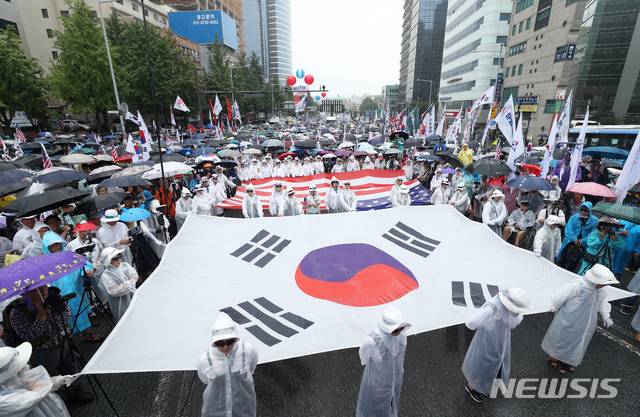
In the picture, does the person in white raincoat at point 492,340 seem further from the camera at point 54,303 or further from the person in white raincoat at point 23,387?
the camera at point 54,303

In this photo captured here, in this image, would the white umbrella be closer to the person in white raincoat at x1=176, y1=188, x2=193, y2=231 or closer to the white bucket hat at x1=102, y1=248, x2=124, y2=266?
the person in white raincoat at x1=176, y1=188, x2=193, y2=231

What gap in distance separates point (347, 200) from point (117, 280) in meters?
6.04

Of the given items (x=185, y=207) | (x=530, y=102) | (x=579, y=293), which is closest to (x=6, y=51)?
(x=185, y=207)

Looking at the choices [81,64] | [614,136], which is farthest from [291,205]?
[81,64]

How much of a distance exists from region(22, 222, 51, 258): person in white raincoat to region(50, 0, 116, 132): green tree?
2568cm

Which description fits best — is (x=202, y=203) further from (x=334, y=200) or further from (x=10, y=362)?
(x=10, y=362)

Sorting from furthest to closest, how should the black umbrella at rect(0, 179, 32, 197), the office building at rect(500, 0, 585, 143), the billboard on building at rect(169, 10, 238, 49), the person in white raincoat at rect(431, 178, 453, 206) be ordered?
1. the billboard on building at rect(169, 10, 238, 49)
2. the office building at rect(500, 0, 585, 143)
3. the person in white raincoat at rect(431, 178, 453, 206)
4. the black umbrella at rect(0, 179, 32, 197)

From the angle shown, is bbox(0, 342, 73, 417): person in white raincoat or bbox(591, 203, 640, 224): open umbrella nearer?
bbox(0, 342, 73, 417): person in white raincoat

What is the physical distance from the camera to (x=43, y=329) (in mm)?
3854

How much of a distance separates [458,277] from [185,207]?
7016 millimetres

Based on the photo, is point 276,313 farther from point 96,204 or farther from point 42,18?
point 42,18

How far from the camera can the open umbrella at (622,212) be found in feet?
18.6

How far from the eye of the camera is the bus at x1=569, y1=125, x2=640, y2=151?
17.1 meters

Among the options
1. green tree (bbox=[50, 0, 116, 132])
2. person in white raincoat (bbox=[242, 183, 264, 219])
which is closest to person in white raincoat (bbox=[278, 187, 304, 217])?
person in white raincoat (bbox=[242, 183, 264, 219])
